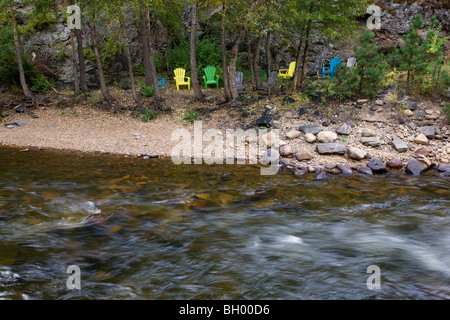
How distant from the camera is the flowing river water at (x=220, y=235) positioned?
10.9 feet

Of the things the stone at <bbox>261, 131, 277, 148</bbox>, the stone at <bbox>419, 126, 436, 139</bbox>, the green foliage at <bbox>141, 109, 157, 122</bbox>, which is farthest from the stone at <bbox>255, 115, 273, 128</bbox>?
the stone at <bbox>419, 126, 436, 139</bbox>

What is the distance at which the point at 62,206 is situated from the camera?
16.7 ft

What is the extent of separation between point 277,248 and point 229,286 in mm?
1017

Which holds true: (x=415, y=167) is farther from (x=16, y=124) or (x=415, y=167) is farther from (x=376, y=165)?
(x=16, y=124)

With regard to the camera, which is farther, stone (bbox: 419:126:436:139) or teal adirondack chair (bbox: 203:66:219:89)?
teal adirondack chair (bbox: 203:66:219:89)

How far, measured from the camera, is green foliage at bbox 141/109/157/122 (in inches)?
383

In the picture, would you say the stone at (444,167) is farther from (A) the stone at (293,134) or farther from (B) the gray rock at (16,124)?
(B) the gray rock at (16,124)

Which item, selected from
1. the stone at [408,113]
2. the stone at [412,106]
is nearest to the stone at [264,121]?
the stone at [408,113]

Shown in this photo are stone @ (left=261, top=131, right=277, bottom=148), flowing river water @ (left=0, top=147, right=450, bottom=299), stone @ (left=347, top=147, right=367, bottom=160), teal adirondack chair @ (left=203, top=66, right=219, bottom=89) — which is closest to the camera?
flowing river water @ (left=0, top=147, right=450, bottom=299)

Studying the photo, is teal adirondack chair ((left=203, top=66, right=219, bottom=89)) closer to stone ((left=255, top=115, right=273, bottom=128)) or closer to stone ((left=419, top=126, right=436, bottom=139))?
stone ((left=255, top=115, right=273, bottom=128))

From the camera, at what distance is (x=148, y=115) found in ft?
32.2

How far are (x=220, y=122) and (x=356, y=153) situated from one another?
398cm

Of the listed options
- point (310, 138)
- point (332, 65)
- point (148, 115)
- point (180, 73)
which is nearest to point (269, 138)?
point (310, 138)

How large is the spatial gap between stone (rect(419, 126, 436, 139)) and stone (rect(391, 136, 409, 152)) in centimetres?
65
